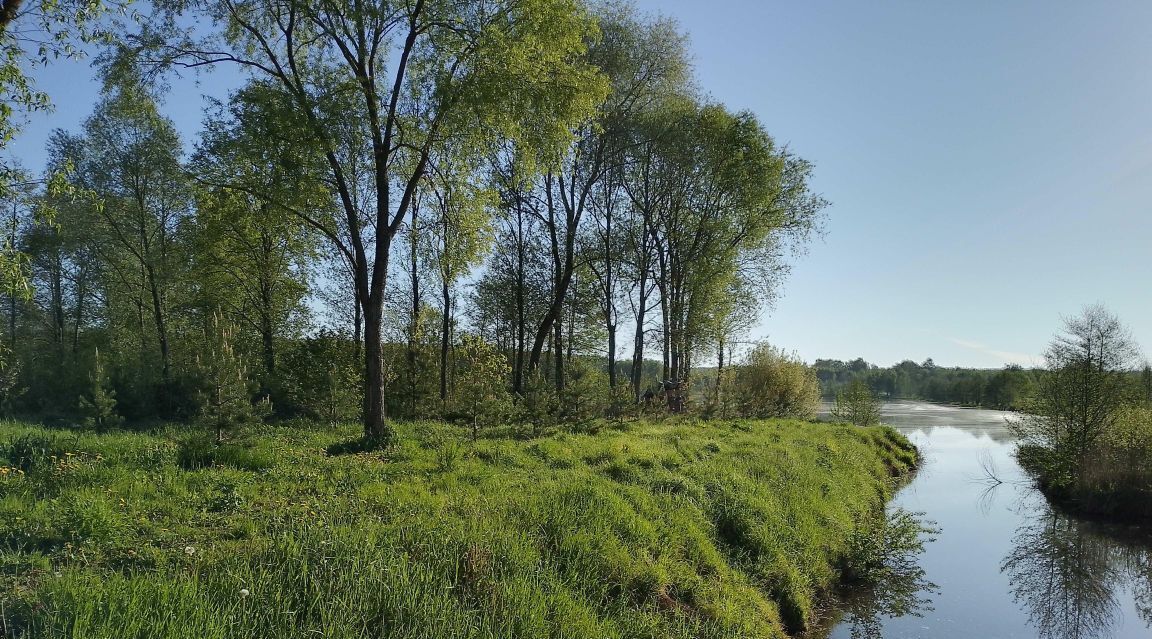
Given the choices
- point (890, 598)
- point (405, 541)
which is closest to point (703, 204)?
point (890, 598)

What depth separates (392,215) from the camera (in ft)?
61.3

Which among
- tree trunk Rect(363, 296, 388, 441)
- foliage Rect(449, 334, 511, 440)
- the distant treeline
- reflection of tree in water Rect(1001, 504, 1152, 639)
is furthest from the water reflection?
the distant treeline

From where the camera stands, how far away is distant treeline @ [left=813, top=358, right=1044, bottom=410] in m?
64.2

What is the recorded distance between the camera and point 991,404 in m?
82.3

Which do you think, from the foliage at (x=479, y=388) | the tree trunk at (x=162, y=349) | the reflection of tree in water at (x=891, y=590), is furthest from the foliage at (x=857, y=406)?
the tree trunk at (x=162, y=349)

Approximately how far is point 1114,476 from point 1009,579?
31.3 ft

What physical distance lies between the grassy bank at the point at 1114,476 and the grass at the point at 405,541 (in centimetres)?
1257

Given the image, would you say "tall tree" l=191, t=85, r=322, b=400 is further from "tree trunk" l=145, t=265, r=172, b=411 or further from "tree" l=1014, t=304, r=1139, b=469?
"tree" l=1014, t=304, r=1139, b=469

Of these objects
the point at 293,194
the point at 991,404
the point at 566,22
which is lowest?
the point at 991,404

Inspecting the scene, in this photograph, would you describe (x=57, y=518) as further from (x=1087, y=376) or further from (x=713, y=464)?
(x=1087, y=376)

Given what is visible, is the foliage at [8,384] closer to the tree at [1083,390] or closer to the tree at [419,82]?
the tree at [419,82]

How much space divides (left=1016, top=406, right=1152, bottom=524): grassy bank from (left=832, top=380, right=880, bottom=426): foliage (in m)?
13.6

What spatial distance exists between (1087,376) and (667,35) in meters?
19.9

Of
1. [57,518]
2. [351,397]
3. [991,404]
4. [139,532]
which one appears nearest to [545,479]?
[139,532]
